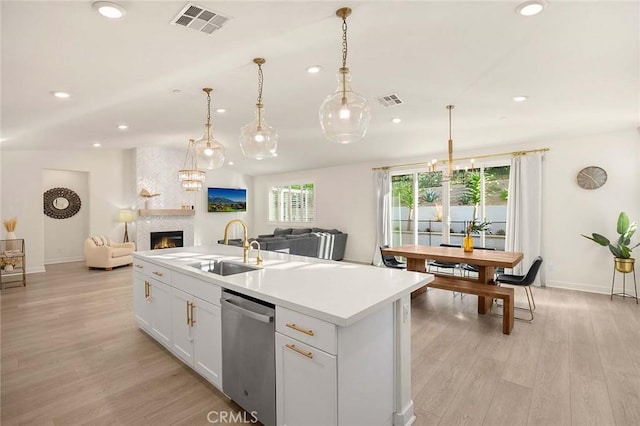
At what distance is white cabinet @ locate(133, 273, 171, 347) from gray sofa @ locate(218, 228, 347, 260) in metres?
2.40

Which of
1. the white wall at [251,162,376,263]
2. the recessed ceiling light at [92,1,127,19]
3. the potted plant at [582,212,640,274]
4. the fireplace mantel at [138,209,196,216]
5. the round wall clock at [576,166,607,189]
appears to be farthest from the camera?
the white wall at [251,162,376,263]

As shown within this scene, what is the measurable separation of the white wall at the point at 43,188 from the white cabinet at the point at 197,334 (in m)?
6.27

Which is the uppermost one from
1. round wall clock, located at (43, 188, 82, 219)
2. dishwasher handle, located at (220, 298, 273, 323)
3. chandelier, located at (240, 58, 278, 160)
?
chandelier, located at (240, 58, 278, 160)

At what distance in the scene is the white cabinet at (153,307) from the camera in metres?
2.78

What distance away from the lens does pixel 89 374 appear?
256cm

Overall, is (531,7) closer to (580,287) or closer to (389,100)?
(389,100)

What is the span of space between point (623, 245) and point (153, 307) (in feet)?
19.6

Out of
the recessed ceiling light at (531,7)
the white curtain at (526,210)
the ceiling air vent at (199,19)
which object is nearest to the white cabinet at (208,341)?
the ceiling air vent at (199,19)

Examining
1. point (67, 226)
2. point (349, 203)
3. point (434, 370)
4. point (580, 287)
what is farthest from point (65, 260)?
A: point (580, 287)

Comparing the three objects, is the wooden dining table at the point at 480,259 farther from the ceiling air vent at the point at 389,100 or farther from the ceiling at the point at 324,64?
the ceiling air vent at the point at 389,100

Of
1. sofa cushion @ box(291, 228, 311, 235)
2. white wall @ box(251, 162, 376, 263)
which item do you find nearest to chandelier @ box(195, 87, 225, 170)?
white wall @ box(251, 162, 376, 263)

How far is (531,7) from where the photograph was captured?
1.99 metres

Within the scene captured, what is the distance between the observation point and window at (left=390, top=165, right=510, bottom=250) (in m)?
5.84

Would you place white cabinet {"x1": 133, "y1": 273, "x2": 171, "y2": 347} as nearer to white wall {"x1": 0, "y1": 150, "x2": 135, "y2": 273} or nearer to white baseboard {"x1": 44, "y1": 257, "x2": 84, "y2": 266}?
white wall {"x1": 0, "y1": 150, "x2": 135, "y2": 273}
